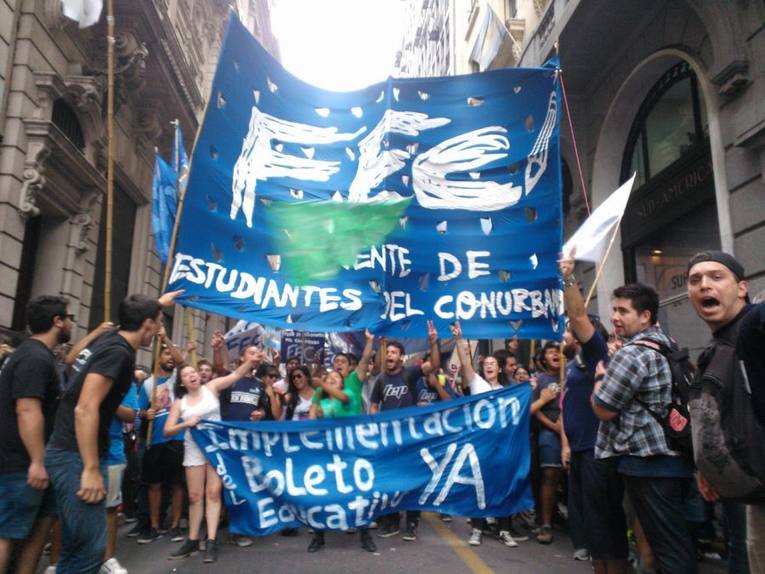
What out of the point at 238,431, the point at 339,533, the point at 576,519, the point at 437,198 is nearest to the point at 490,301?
the point at 437,198

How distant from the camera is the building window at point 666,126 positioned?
8.63 m

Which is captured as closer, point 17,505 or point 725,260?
point 725,260

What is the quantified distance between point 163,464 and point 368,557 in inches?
101

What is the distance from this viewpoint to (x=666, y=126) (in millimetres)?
9547

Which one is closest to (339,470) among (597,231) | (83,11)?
(597,231)

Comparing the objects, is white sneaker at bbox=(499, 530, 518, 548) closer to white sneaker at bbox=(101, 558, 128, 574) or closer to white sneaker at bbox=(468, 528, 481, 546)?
white sneaker at bbox=(468, 528, 481, 546)

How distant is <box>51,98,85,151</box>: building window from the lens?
10.2 metres

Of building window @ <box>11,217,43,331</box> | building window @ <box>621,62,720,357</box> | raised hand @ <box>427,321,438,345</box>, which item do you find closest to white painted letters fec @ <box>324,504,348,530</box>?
raised hand @ <box>427,321,438,345</box>

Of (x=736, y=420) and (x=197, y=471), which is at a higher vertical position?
(x=736, y=420)

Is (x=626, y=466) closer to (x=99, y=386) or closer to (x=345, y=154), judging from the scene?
(x=99, y=386)

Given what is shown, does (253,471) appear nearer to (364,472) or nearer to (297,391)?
(364,472)

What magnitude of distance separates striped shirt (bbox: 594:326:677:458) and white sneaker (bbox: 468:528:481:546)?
278 cm

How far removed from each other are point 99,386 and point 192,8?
60.4 feet

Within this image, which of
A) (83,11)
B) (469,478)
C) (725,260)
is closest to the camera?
(725,260)
